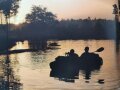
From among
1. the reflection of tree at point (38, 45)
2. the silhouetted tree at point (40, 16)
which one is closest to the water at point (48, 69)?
the reflection of tree at point (38, 45)

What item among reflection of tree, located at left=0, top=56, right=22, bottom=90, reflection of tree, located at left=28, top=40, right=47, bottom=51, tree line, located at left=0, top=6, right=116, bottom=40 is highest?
tree line, located at left=0, top=6, right=116, bottom=40

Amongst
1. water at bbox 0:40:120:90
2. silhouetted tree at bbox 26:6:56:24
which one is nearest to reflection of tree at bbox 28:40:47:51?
water at bbox 0:40:120:90

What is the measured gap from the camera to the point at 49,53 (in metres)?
1.30

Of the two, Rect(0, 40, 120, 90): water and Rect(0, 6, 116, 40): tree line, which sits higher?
Rect(0, 6, 116, 40): tree line

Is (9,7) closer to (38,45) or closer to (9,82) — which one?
(38,45)

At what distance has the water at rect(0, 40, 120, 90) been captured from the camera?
→ 1.26 metres

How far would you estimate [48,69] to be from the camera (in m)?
1.30

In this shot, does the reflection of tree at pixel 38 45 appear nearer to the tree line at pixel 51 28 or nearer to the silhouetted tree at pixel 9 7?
the tree line at pixel 51 28

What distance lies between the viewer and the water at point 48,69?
4.15ft

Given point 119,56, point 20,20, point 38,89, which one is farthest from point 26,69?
point 119,56

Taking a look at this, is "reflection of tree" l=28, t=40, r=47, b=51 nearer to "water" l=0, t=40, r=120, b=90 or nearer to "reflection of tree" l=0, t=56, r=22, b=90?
"water" l=0, t=40, r=120, b=90

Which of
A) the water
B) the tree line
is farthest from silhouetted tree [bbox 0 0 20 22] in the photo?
the water

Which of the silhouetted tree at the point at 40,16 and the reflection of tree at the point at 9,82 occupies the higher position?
the silhouetted tree at the point at 40,16

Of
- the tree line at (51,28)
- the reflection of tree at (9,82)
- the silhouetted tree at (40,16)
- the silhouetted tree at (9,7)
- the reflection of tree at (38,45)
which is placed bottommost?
the reflection of tree at (9,82)
